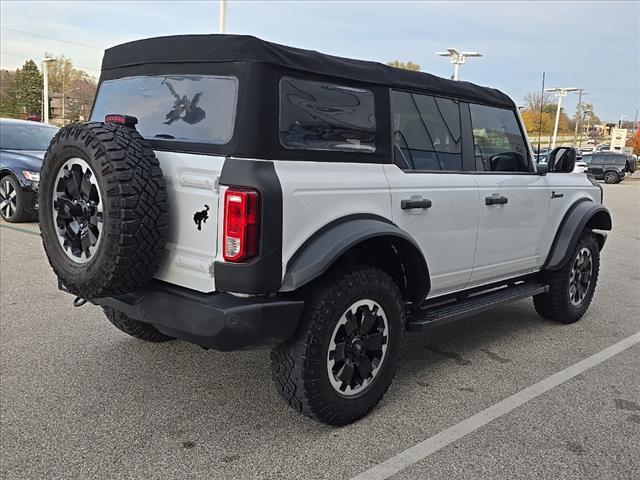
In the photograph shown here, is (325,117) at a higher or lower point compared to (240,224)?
higher

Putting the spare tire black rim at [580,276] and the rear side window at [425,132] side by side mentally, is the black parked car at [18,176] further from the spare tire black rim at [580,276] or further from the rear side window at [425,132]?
the spare tire black rim at [580,276]

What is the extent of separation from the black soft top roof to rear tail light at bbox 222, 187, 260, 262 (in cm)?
69

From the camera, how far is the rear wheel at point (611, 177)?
98.7ft

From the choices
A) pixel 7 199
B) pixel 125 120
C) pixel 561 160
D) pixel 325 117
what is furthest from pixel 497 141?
pixel 7 199

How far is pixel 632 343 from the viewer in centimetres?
488

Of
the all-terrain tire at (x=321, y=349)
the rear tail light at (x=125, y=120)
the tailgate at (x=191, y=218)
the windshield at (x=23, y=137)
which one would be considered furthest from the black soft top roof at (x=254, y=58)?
the windshield at (x=23, y=137)

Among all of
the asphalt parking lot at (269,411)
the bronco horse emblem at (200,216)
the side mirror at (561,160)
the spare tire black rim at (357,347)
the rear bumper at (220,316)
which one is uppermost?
the side mirror at (561,160)

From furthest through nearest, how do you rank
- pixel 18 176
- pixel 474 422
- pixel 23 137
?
pixel 23 137
pixel 18 176
pixel 474 422

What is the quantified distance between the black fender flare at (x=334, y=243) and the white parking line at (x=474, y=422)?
97 cm

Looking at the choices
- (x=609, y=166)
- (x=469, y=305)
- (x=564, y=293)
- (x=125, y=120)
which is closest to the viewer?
(x=125, y=120)

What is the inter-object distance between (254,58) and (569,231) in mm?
3298

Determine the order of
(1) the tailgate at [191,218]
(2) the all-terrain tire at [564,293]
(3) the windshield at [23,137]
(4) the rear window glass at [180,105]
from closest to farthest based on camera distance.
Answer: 1. (1) the tailgate at [191,218]
2. (4) the rear window glass at [180,105]
3. (2) the all-terrain tire at [564,293]
4. (3) the windshield at [23,137]

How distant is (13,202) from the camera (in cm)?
927

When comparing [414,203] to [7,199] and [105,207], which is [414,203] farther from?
[7,199]
